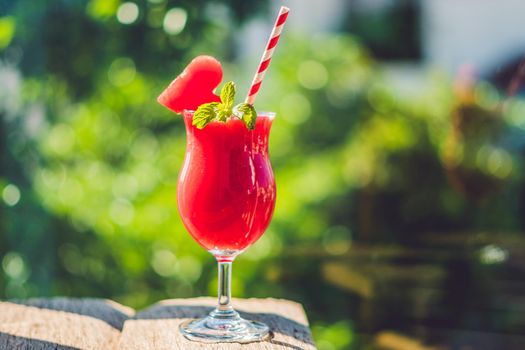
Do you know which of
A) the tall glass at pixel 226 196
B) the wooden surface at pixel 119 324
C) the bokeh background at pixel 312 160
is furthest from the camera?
the bokeh background at pixel 312 160

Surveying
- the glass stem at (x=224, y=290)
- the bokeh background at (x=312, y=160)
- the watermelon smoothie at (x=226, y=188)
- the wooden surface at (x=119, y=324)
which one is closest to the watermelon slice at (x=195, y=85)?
the watermelon smoothie at (x=226, y=188)

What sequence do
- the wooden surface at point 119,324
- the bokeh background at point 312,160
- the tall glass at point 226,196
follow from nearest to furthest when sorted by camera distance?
the wooden surface at point 119,324 → the tall glass at point 226,196 → the bokeh background at point 312,160

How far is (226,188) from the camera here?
1.45 m

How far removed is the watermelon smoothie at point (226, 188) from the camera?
145cm

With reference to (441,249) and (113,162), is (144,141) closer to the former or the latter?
(113,162)

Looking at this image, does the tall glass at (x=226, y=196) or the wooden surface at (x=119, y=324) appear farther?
the tall glass at (x=226, y=196)

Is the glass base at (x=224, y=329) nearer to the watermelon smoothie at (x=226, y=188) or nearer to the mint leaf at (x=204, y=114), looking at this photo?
the watermelon smoothie at (x=226, y=188)

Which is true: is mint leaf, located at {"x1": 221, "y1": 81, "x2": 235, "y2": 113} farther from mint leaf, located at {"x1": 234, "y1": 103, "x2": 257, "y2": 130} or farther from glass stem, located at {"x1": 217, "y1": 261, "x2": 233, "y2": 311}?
glass stem, located at {"x1": 217, "y1": 261, "x2": 233, "y2": 311}

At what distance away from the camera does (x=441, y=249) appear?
2.82 metres

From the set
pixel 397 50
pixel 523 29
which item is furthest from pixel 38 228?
pixel 523 29

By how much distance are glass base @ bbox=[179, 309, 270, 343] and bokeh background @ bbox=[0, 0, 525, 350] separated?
49.2 inches

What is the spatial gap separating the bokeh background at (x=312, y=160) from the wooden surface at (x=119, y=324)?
1.11 metres

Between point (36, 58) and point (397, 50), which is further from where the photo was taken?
point (397, 50)

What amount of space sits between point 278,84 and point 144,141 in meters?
0.66
